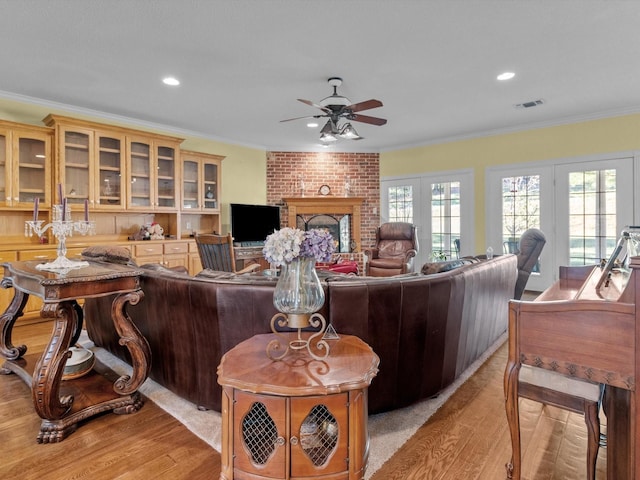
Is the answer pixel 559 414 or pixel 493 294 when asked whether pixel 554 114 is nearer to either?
pixel 493 294

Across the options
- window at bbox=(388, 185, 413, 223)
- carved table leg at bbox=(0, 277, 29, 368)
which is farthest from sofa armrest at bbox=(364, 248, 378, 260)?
carved table leg at bbox=(0, 277, 29, 368)

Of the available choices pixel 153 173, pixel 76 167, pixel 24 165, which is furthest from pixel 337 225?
pixel 24 165

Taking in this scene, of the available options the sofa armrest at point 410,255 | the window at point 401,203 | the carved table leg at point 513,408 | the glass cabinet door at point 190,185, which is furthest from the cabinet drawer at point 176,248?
the carved table leg at point 513,408

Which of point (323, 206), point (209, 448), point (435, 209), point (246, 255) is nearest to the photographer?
point (209, 448)

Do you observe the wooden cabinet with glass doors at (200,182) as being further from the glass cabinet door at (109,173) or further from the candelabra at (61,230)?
the candelabra at (61,230)

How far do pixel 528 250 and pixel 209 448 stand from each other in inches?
133

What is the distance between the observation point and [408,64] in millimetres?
3307

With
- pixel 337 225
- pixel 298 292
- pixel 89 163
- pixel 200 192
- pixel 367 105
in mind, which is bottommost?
pixel 298 292

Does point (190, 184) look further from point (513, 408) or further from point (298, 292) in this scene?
point (513, 408)

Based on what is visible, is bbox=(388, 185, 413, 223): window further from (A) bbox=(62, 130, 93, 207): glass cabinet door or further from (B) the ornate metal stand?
(B) the ornate metal stand

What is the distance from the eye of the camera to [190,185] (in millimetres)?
5492

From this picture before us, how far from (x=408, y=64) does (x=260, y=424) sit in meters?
3.29

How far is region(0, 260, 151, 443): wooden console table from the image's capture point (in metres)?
1.76

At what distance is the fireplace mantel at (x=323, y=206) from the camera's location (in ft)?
21.6
